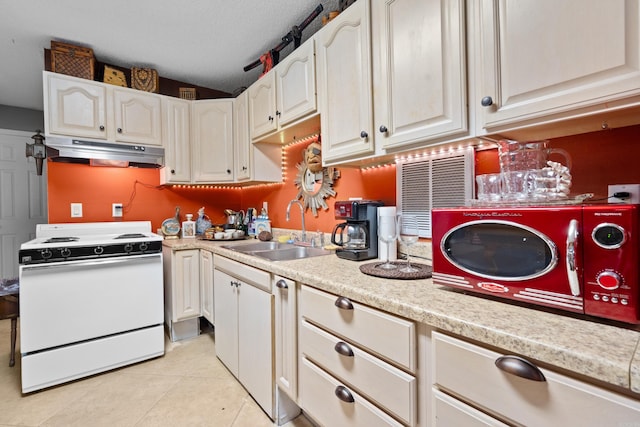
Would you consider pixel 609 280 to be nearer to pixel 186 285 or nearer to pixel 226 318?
pixel 226 318

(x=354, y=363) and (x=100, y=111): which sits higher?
(x=100, y=111)

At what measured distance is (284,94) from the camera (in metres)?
2.00

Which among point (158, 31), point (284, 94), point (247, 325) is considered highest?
point (158, 31)

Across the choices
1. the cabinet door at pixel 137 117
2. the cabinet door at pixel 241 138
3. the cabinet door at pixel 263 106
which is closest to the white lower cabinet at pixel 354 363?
the cabinet door at pixel 263 106

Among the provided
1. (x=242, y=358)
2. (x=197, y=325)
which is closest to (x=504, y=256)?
(x=242, y=358)

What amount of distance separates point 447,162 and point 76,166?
300cm

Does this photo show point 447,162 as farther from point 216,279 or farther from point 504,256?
point 216,279

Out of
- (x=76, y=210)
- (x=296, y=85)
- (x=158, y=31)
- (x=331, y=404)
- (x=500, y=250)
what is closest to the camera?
(x=500, y=250)

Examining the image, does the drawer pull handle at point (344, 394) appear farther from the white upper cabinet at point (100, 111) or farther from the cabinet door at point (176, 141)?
the white upper cabinet at point (100, 111)

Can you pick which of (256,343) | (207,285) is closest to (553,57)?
(256,343)

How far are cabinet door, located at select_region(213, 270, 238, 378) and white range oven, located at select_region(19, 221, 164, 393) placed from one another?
20.0 inches

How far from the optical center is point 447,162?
4.59ft

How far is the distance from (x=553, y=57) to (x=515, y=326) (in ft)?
2.49

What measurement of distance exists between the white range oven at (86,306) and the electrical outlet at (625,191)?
258 cm
